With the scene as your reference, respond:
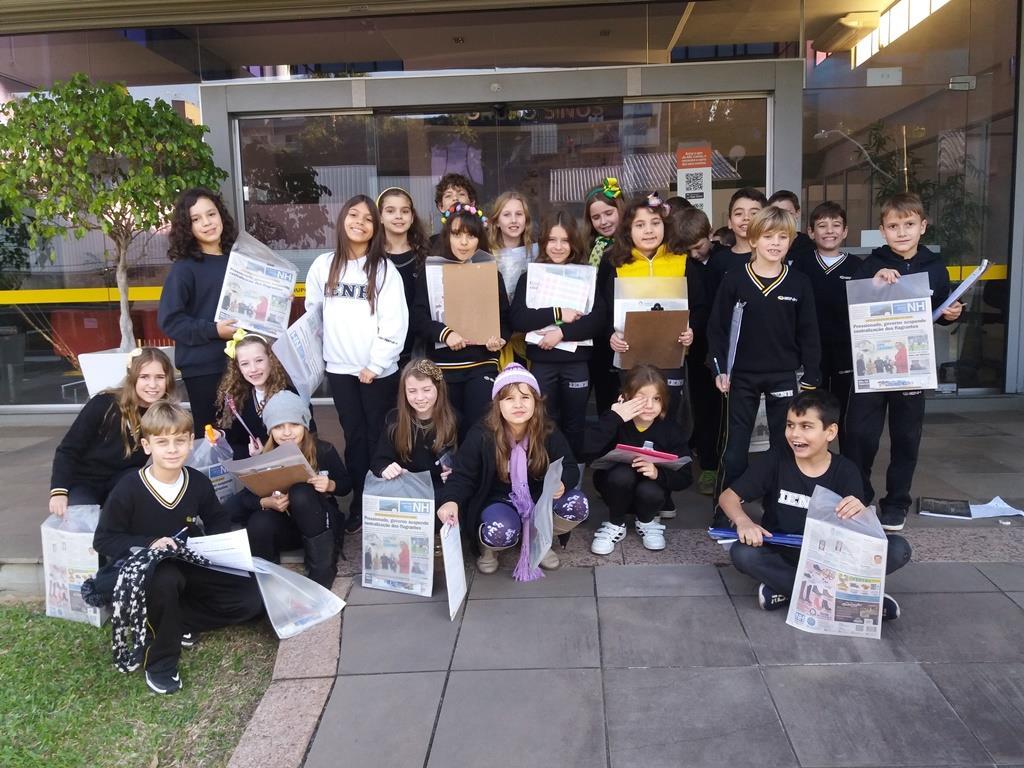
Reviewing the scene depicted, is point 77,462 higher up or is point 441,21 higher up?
point 441,21

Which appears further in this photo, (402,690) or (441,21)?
(441,21)

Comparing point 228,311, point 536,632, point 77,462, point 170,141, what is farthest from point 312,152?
point 536,632

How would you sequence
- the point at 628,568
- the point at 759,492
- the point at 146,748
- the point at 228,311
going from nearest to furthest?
the point at 146,748
the point at 759,492
the point at 628,568
the point at 228,311

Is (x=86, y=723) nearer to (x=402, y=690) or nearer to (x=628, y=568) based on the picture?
(x=402, y=690)

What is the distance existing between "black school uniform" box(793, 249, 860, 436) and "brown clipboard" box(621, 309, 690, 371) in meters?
0.94

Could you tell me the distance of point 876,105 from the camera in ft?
23.2

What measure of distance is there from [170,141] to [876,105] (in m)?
5.80

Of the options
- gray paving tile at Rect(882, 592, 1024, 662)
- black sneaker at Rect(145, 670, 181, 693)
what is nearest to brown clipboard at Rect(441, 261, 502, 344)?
black sneaker at Rect(145, 670, 181, 693)

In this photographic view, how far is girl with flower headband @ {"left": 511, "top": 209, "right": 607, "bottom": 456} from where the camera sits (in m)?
4.32

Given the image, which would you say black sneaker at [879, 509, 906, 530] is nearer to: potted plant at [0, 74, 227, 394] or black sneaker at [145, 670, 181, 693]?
black sneaker at [145, 670, 181, 693]

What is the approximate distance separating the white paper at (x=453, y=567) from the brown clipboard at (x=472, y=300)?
1.17 meters

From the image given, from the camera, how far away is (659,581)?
12.2 feet

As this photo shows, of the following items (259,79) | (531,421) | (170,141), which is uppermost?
(259,79)

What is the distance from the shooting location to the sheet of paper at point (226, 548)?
Result: 321cm
